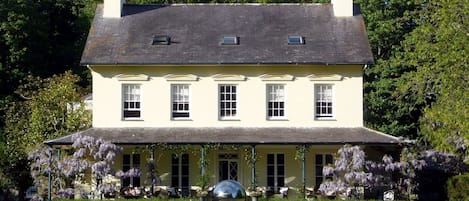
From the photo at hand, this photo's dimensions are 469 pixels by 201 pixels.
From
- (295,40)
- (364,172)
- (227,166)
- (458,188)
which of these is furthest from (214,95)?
(458,188)

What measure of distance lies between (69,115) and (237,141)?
8.78 meters

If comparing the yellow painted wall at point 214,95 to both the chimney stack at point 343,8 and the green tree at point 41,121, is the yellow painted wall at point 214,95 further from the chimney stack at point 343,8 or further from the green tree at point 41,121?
the green tree at point 41,121

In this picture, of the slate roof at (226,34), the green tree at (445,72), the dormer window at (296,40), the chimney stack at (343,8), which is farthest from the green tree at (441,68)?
the chimney stack at (343,8)

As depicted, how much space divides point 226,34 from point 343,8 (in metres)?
Result: 5.03

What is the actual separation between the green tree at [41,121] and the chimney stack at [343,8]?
11.4 metres

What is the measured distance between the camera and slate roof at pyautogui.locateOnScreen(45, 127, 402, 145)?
31.2 metres

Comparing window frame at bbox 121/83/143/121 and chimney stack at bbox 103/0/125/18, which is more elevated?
chimney stack at bbox 103/0/125/18

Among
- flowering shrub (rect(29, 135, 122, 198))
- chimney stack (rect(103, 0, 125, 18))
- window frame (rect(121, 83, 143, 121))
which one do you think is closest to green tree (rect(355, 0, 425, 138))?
window frame (rect(121, 83, 143, 121))

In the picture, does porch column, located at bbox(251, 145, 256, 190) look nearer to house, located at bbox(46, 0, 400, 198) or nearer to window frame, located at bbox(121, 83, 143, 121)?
house, located at bbox(46, 0, 400, 198)

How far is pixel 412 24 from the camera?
43438 mm

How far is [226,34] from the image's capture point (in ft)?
115

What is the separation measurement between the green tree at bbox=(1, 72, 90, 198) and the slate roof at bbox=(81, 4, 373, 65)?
3728 millimetres

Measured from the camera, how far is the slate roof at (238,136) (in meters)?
31.2

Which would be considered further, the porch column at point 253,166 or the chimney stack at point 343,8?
the chimney stack at point 343,8
